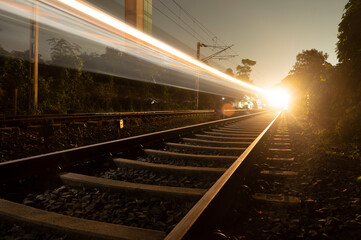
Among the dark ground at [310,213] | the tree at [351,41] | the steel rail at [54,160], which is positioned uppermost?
the tree at [351,41]

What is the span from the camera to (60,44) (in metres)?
15.6

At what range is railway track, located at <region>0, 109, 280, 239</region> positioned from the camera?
60.7 inches

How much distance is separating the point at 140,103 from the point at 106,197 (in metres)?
18.8

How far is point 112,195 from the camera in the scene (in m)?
2.27

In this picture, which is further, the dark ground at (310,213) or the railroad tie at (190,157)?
the railroad tie at (190,157)

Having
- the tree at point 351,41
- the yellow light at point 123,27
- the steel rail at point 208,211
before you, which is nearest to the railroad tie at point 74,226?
the steel rail at point 208,211

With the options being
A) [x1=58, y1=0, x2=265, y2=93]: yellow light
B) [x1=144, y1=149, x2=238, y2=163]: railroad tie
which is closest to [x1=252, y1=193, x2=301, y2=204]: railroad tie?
[x1=144, y1=149, x2=238, y2=163]: railroad tie

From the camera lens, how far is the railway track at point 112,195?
1.54 meters

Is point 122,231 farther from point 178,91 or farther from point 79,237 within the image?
point 178,91

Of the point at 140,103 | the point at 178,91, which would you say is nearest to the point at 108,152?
the point at 140,103

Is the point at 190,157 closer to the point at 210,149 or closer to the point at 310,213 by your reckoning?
the point at 210,149

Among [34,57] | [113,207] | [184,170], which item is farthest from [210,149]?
[34,57]

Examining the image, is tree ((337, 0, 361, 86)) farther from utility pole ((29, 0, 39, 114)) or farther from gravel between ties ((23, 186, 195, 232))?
utility pole ((29, 0, 39, 114))

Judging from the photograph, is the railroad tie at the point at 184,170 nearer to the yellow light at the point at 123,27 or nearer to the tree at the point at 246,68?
the yellow light at the point at 123,27
